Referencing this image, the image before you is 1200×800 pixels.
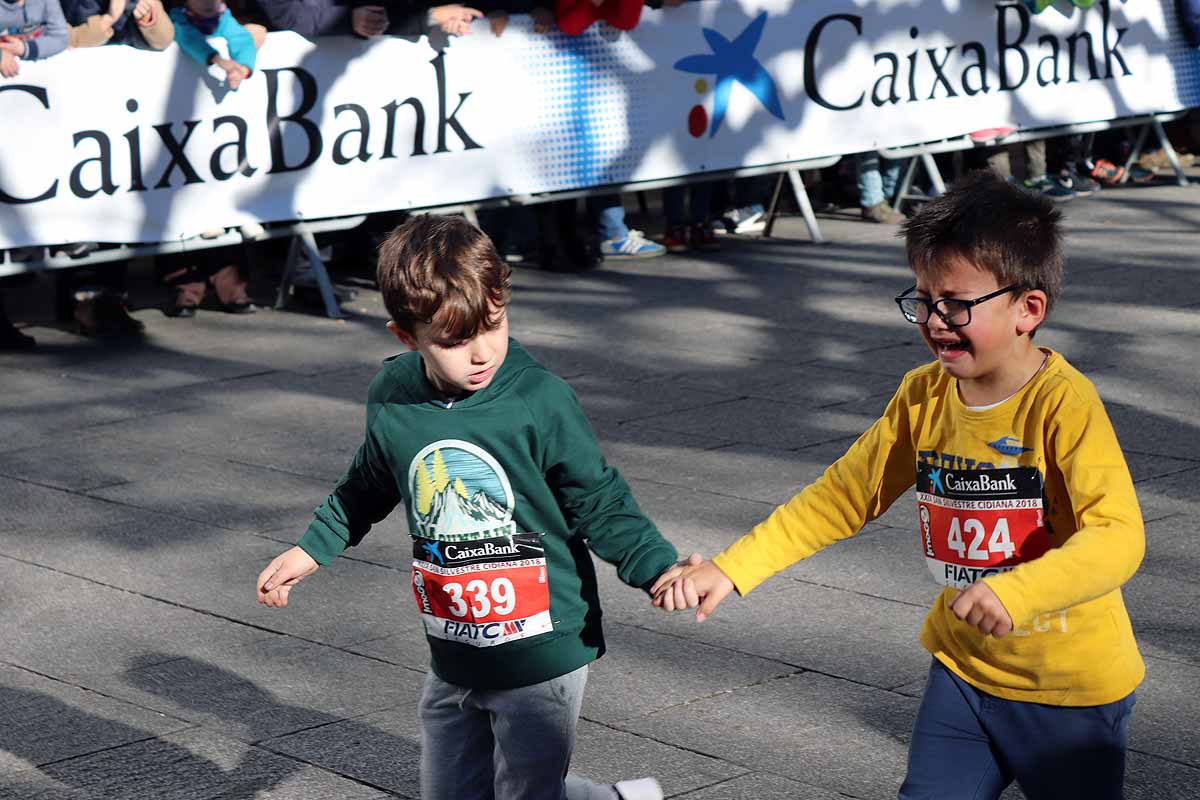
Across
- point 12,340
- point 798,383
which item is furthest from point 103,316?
point 798,383

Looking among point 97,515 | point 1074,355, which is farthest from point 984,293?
point 1074,355

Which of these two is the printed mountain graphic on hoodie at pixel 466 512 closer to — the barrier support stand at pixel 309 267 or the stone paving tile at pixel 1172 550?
the stone paving tile at pixel 1172 550

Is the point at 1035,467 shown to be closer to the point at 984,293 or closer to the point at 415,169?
the point at 984,293

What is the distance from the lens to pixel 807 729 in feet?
13.5

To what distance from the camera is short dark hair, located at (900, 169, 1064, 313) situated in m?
2.81

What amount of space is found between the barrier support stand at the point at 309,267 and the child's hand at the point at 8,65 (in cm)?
179

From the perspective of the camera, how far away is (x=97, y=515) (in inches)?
244

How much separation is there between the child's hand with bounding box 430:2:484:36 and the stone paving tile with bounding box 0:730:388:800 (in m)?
6.51

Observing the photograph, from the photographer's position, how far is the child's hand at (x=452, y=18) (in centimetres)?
998

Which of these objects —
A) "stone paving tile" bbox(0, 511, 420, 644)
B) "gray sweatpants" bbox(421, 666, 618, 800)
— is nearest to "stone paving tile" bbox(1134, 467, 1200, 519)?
"stone paving tile" bbox(0, 511, 420, 644)

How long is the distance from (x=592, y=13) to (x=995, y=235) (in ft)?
26.6

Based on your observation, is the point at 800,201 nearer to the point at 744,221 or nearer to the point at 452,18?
the point at 744,221

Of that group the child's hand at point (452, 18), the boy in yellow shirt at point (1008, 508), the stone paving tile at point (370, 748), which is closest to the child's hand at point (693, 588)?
the boy in yellow shirt at point (1008, 508)

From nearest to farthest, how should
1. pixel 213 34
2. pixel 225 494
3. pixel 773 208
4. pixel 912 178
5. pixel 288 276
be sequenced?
pixel 225 494, pixel 213 34, pixel 288 276, pixel 773 208, pixel 912 178
